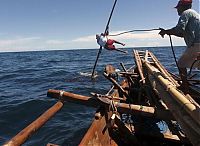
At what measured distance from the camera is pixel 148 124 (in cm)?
844

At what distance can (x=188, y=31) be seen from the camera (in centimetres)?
611

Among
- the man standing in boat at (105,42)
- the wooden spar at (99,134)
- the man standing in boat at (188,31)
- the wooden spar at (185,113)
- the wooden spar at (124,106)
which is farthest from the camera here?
the man standing in boat at (105,42)

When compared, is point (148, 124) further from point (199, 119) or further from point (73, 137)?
point (199, 119)

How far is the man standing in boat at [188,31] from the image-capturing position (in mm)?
5898

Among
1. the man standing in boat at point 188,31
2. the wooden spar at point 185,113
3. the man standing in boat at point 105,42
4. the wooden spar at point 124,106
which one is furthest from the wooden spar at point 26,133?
the man standing in boat at point 188,31

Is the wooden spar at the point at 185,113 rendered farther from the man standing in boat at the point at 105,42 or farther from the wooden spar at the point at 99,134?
the man standing in boat at the point at 105,42

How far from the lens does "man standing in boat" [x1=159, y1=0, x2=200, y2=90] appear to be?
19.4 feet

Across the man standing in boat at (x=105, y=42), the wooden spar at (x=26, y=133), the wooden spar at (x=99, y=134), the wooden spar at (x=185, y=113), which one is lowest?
the wooden spar at (x=99, y=134)

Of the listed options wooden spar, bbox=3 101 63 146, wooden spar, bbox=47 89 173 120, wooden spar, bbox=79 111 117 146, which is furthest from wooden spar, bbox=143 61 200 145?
wooden spar, bbox=3 101 63 146

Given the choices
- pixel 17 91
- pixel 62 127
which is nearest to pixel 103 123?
pixel 62 127

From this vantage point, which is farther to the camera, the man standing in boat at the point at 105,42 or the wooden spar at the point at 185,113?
the man standing in boat at the point at 105,42

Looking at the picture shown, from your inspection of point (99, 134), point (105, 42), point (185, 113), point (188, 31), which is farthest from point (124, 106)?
point (188, 31)

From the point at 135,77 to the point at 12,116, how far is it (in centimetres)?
656

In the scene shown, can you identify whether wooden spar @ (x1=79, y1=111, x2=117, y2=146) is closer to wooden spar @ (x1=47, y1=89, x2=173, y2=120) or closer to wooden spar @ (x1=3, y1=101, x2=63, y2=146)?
wooden spar @ (x1=47, y1=89, x2=173, y2=120)
